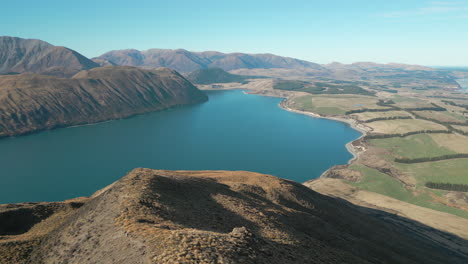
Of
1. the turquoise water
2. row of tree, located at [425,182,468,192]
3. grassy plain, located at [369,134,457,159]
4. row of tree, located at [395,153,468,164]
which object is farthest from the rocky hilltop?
grassy plain, located at [369,134,457,159]

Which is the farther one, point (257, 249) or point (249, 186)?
point (249, 186)

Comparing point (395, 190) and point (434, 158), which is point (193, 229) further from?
point (434, 158)

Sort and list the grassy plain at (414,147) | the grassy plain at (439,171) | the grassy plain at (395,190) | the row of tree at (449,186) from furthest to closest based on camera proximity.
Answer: the grassy plain at (414,147) < the grassy plain at (439,171) < the row of tree at (449,186) < the grassy plain at (395,190)

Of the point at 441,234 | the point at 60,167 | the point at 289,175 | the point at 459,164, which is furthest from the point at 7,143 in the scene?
the point at 459,164

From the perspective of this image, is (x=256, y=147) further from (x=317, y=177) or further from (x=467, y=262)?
(x=467, y=262)

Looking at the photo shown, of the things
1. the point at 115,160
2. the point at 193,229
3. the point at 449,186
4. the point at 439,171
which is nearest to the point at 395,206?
the point at 449,186

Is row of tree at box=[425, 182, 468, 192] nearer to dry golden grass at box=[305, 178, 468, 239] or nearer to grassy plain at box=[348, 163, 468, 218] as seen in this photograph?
grassy plain at box=[348, 163, 468, 218]

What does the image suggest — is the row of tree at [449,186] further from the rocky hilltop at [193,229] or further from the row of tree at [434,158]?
the rocky hilltop at [193,229]

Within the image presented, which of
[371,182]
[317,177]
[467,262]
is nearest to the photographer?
[467,262]

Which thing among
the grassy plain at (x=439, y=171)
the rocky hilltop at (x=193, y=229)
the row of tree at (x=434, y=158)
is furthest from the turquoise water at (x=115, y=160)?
the rocky hilltop at (x=193, y=229)
